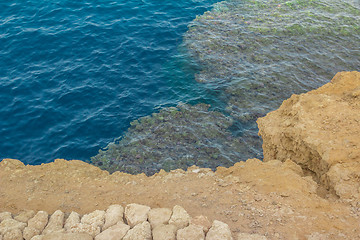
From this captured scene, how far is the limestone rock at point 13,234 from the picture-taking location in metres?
7.80

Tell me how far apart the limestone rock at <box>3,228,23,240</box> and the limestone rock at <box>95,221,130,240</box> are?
6.50 ft

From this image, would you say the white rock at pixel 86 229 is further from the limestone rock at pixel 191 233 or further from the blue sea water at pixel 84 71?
the blue sea water at pixel 84 71

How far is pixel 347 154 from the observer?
28.4ft

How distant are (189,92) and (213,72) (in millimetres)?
2362

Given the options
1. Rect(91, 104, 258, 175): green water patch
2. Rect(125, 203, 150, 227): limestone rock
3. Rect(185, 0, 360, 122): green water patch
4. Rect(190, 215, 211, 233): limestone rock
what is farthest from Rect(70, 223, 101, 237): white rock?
Rect(185, 0, 360, 122): green water patch

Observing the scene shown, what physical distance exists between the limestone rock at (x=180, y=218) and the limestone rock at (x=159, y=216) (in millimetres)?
155

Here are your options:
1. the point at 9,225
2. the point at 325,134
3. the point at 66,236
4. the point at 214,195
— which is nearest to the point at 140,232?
the point at 66,236

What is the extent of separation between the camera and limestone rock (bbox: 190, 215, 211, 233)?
7573mm

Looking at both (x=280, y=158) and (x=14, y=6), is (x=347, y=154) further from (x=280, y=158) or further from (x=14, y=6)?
(x=14, y=6)

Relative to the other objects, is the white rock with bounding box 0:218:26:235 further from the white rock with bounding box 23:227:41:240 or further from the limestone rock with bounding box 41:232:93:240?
the limestone rock with bounding box 41:232:93:240

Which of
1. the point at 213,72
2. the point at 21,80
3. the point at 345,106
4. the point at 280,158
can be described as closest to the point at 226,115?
the point at 213,72

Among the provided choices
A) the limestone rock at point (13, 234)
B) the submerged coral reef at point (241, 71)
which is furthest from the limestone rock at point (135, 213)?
the submerged coral reef at point (241, 71)

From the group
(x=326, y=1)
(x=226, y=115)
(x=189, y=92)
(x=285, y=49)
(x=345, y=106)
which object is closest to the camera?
(x=345, y=106)

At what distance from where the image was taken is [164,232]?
24.6 ft
